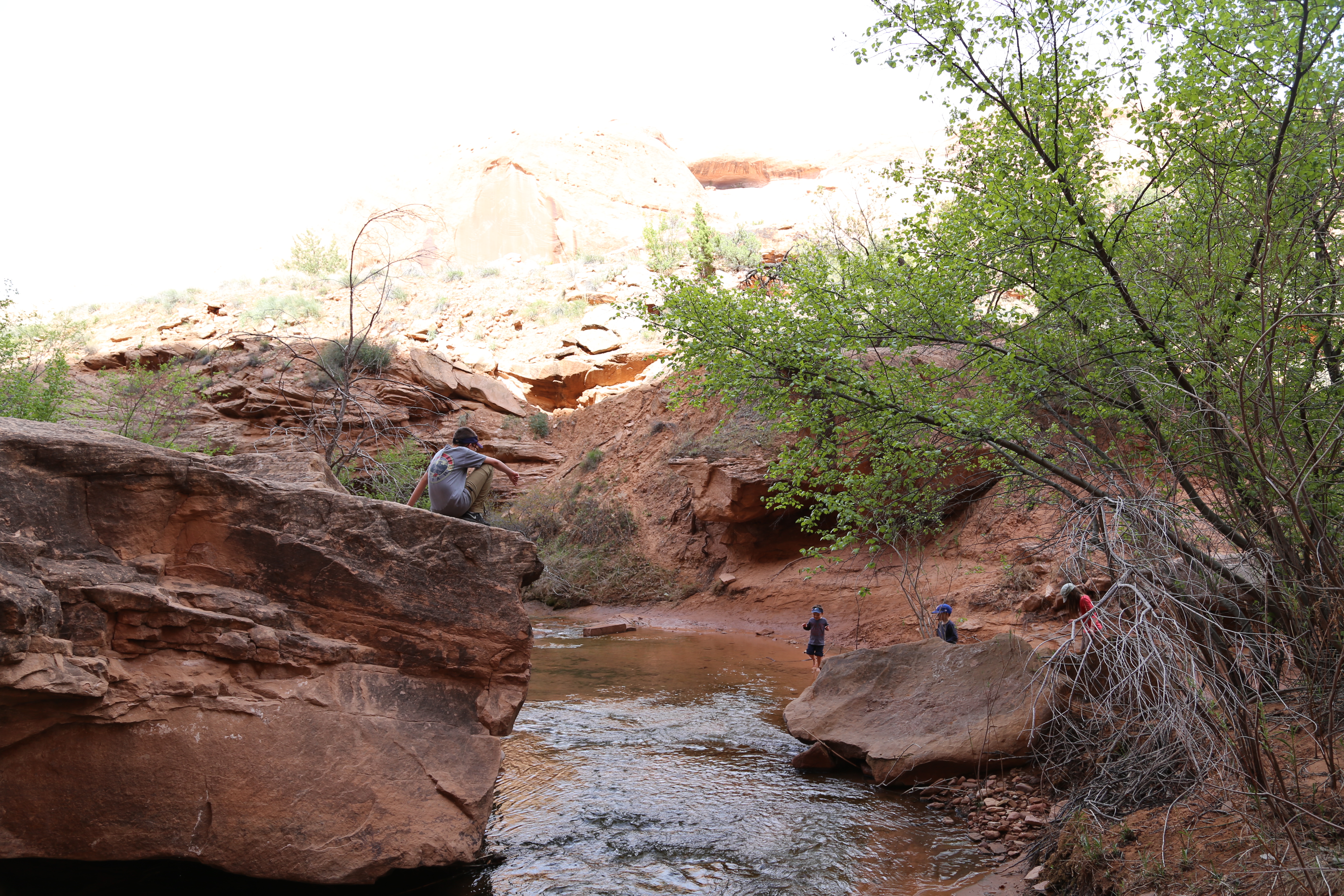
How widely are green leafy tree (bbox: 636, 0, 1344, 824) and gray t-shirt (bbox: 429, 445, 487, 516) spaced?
3.08m

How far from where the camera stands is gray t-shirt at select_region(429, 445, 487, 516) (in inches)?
252

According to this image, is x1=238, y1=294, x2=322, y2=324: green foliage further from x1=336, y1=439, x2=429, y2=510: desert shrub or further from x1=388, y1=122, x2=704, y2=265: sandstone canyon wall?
x1=336, y1=439, x2=429, y2=510: desert shrub

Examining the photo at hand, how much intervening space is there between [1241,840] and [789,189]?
58.4 metres

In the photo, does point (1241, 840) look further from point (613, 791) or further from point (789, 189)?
point (789, 189)

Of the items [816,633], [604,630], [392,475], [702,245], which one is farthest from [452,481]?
[702,245]

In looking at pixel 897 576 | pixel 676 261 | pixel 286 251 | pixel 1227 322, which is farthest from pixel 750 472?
pixel 286 251

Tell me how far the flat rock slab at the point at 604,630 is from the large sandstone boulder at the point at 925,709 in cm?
735

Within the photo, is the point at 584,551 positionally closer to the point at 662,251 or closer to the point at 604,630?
the point at 604,630

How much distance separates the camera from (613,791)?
6.57 metres

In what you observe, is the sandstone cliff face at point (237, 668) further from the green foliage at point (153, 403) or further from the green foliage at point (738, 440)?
the green foliage at point (738, 440)

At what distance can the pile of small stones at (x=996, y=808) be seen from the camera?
5.57m

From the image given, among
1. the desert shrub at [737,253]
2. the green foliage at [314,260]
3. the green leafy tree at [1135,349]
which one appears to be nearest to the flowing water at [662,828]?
the green leafy tree at [1135,349]

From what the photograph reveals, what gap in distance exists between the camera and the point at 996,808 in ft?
19.9

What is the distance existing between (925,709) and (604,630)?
9007 mm
